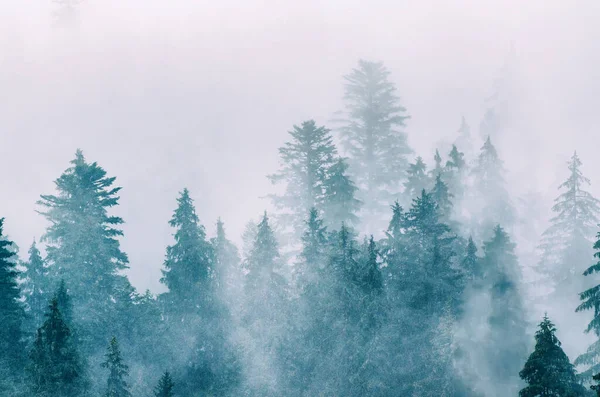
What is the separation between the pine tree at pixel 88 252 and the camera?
3319cm

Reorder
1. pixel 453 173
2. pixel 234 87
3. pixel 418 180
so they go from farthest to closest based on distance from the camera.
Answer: pixel 234 87
pixel 453 173
pixel 418 180

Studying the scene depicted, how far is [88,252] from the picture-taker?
34.1 m

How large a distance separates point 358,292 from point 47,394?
16.0m

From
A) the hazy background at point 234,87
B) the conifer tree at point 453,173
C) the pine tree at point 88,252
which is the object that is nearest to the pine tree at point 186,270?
the pine tree at point 88,252

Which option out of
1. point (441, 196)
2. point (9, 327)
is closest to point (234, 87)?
point (441, 196)

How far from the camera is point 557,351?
70.3ft

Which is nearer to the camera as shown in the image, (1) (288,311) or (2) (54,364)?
(2) (54,364)

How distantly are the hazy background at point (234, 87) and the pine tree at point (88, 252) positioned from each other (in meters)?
35.0

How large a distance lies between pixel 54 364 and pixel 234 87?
320 feet

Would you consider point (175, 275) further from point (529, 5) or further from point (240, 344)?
point (529, 5)

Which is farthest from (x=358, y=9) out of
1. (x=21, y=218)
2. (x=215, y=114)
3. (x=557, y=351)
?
(x=557, y=351)

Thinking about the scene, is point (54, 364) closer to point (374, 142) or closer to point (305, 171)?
point (305, 171)

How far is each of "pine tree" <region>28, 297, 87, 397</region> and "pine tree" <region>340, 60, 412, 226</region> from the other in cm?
3059

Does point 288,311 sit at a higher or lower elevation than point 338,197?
lower
